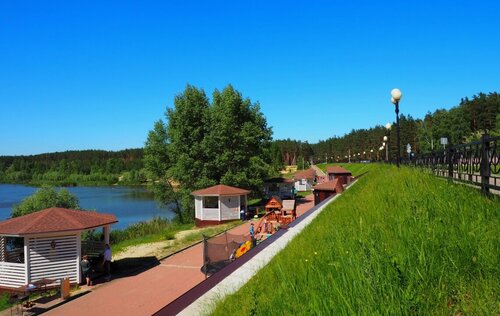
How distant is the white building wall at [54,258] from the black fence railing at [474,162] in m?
14.7

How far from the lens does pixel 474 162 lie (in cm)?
809

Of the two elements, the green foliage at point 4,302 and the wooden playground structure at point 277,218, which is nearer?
the green foliage at point 4,302

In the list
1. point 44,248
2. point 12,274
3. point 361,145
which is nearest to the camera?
point 44,248

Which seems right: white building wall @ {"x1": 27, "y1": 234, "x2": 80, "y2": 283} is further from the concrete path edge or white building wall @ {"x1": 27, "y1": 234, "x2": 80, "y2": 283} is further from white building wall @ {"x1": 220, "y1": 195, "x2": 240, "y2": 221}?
white building wall @ {"x1": 220, "y1": 195, "x2": 240, "y2": 221}

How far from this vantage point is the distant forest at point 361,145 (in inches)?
2849

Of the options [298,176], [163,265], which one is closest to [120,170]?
[298,176]

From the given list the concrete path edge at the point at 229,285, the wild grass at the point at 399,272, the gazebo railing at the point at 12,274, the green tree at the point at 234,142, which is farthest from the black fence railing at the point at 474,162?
the green tree at the point at 234,142

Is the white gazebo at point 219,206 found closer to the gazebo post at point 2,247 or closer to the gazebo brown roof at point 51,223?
the gazebo brown roof at point 51,223

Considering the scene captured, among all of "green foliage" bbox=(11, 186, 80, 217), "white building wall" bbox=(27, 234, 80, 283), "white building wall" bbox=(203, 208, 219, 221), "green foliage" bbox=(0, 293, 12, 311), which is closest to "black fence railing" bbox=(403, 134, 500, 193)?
"white building wall" bbox=(27, 234, 80, 283)

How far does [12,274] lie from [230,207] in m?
18.5

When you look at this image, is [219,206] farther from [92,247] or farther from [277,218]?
[92,247]

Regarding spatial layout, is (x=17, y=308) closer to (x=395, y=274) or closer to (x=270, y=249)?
(x=270, y=249)

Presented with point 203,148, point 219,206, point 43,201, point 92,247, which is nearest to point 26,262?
point 92,247

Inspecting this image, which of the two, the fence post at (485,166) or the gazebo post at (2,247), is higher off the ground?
A: the fence post at (485,166)
